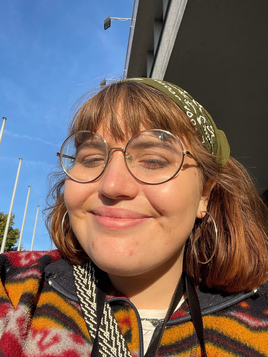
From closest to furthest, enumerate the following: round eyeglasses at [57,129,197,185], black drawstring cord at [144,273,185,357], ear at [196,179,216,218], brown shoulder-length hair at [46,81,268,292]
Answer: black drawstring cord at [144,273,185,357]
round eyeglasses at [57,129,197,185]
brown shoulder-length hair at [46,81,268,292]
ear at [196,179,216,218]

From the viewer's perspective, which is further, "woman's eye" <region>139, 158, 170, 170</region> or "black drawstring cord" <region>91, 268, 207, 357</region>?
"woman's eye" <region>139, 158, 170, 170</region>

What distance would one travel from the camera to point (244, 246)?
1.76 m

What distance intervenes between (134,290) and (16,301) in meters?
0.67

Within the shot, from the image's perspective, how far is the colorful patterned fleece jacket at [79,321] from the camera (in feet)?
4.55

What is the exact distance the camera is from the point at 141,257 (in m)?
1.36

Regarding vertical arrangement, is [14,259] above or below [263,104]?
below

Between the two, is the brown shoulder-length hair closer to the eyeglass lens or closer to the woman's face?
the eyeglass lens

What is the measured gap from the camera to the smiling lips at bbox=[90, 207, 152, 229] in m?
1.40

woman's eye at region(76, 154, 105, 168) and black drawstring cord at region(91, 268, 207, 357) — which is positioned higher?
woman's eye at region(76, 154, 105, 168)

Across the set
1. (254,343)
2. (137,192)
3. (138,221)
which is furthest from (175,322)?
(137,192)

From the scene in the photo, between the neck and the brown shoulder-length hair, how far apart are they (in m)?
0.22

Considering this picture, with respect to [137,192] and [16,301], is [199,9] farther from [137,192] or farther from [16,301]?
[16,301]

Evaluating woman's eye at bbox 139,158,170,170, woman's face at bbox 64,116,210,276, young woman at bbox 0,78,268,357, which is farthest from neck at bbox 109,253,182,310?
woman's eye at bbox 139,158,170,170

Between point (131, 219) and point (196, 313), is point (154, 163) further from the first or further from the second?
point (196, 313)
